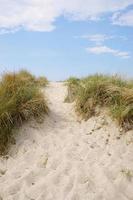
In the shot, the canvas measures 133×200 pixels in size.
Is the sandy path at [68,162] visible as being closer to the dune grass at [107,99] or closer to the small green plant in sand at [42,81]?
the dune grass at [107,99]

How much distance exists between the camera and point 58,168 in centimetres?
582

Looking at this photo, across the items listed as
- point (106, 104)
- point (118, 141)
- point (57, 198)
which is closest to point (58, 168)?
point (57, 198)

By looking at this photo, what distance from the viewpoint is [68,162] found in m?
5.93

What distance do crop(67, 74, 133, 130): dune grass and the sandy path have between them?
8.4 inches

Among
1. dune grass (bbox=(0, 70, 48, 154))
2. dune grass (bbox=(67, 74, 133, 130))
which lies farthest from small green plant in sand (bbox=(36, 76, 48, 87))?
dune grass (bbox=(67, 74, 133, 130))

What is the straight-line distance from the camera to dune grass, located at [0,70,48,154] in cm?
655

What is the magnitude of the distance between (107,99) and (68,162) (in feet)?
5.89

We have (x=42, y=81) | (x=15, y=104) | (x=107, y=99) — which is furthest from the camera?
(x=42, y=81)

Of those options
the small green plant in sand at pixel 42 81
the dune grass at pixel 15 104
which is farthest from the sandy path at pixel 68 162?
the small green plant in sand at pixel 42 81

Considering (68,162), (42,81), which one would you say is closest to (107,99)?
(68,162)

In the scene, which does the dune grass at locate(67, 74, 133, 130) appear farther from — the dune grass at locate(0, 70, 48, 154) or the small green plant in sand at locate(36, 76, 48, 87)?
the small green plant in sand at locate(36, 76, 48, 87)

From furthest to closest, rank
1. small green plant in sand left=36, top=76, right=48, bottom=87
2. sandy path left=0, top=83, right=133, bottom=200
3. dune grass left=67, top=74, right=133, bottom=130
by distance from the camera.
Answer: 1. small green plant in sand left=36, top=76, right=48, bottom=87
2. dune grass left=67, top=74, right=133, bottom=130
3. sandy path left=0, top=83, right=133, bottom=200

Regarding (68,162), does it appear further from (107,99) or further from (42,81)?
(42,81)

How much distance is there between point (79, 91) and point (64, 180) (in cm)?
252
